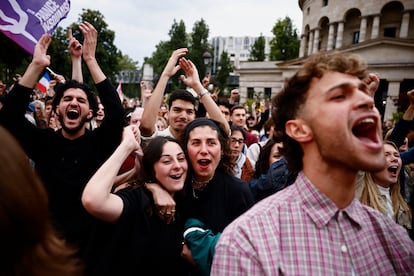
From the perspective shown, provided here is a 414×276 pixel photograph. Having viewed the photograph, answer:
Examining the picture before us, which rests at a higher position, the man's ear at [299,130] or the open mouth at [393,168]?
the man's ear at [299,130]

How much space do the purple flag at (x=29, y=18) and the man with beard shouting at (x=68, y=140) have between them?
1117 mm

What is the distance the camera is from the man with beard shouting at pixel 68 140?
2.49 meters

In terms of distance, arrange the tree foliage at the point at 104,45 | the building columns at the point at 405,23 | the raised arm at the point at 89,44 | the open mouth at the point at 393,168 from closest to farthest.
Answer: the raised arm at the point at 89,44
the open mouth at the point at 393,168
the building columns at the point at 405,23
the tree foliage at the point at 104,45

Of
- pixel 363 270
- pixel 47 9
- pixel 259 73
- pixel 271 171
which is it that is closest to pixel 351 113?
pixel 363 270

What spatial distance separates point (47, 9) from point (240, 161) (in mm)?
3260

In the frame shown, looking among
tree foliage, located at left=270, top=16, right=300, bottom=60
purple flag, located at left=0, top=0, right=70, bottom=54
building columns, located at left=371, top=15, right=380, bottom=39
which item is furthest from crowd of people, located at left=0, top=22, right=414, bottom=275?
tree foliage, located at left=270, top=16, right=300, bottom=60

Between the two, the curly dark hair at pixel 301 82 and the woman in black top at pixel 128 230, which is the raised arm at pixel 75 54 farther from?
the curly dark hair at pixel 301 82

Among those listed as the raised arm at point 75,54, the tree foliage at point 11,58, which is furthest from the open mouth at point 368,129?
the tree foliage at point 11,58

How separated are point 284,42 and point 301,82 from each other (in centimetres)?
4684

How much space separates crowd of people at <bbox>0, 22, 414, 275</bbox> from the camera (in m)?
1.30

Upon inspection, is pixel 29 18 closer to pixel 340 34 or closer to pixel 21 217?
pixel 21 217

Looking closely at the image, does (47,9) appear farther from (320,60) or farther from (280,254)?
(280,254)

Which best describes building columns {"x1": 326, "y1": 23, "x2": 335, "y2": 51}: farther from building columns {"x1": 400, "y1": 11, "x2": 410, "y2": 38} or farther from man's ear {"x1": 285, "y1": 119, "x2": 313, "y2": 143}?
man's ear {"x1": 285, "y1": 119, "x2": 313, "y2": 143}

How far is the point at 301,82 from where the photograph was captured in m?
1.65
